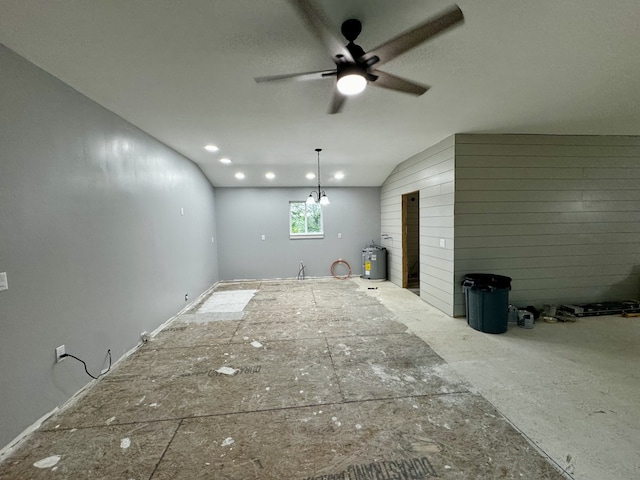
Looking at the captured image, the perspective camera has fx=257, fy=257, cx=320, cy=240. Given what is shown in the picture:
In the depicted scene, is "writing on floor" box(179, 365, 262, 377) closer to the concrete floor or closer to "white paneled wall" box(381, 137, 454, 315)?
the concrete floor

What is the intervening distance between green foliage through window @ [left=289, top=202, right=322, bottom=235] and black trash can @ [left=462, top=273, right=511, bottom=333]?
4221 mm

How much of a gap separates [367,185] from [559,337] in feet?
16.0

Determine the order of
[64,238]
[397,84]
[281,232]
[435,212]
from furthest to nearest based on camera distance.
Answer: [281,232], [435,212], [64,238], [397,84]

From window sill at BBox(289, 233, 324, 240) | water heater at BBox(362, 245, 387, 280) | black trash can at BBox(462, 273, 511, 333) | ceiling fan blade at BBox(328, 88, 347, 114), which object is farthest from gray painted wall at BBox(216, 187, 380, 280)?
ceiling fan blade at BBox(328, 88, 347, 114)

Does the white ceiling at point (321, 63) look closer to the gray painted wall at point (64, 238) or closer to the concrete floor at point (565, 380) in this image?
the gray painted wall at point (64, 238)

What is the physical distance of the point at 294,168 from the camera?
559 centimetres

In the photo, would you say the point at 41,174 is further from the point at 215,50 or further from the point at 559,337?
the point at 559,337

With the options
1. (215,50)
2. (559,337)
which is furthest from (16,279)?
(559,337)

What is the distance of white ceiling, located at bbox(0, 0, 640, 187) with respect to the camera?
4.94 feet

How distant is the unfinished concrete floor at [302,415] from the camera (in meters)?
1.52

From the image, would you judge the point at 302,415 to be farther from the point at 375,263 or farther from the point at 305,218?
the point at 305,218

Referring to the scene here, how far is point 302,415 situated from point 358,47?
2.53 m

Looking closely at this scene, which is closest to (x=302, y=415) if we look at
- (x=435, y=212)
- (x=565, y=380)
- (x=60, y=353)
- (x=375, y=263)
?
(x=60, y=353)

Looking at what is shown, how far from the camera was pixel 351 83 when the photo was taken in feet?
5.37
